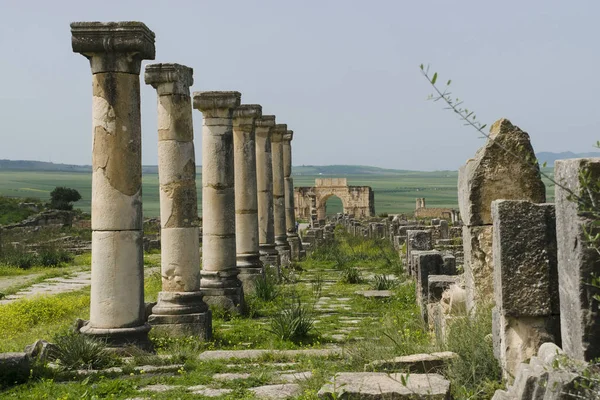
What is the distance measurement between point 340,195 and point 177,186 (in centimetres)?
6080

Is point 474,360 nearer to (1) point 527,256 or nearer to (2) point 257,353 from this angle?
(1) point 527,256

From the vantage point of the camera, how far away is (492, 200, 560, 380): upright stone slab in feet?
20.2

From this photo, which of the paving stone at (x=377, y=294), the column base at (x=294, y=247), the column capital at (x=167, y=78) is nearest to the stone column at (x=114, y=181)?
the column capital at (x=167, y=78)

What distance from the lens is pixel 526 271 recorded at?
6184 mm

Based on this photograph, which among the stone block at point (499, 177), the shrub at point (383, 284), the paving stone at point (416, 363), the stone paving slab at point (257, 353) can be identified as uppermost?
the stone block at point (499, 177)

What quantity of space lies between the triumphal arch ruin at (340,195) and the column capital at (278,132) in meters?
45.1

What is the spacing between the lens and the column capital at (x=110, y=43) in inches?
384

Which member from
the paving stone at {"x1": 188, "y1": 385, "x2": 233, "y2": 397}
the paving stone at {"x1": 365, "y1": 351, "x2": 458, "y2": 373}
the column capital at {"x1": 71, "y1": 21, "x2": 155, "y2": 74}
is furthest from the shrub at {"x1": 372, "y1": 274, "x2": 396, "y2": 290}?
the paving stone at {"x1": 365, "y1": 351, "x2": 458, "y2": 373}

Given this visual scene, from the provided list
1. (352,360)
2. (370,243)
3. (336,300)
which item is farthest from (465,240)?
(370,243)

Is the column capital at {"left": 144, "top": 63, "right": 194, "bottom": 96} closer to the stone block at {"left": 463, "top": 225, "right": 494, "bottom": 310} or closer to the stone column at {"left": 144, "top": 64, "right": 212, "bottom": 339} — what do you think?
the stone column at {"left": 144, "top": 64, "right": 212, "bottom": 339}

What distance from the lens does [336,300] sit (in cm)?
1666

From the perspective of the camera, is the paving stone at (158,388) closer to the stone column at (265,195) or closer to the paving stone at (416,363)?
the paving stone at (416,363)

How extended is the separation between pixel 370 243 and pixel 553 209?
965 inches

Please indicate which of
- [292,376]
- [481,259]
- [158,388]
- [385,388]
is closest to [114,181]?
[158,388]
